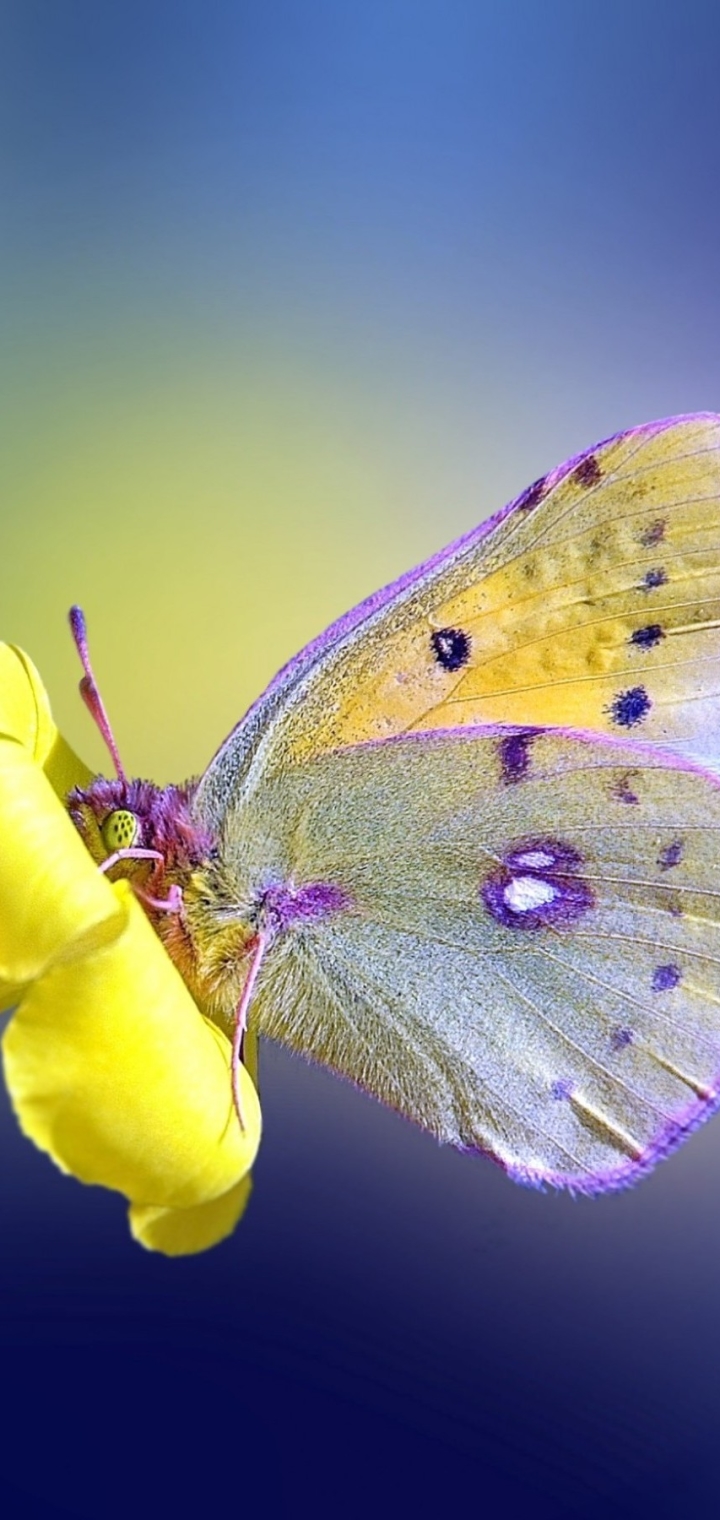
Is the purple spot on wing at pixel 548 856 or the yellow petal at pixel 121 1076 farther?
the purple spot on wing at pixel 548 856

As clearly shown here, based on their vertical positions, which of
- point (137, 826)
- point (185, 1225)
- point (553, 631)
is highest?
point (553, 631)

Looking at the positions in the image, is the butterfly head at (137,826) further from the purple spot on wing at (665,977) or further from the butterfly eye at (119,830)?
the purple spot on wing at (665,977)

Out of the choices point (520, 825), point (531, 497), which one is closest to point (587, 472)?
point (531, 497)

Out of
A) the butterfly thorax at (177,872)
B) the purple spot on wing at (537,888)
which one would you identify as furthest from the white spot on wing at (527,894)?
the butterfly thorax at (177,872)

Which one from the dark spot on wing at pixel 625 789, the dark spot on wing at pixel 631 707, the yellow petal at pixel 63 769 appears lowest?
the yellow petal at pixel 63 769

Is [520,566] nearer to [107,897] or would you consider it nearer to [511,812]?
[511,812]

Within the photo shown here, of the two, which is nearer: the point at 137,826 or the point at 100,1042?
the point at 100,1042

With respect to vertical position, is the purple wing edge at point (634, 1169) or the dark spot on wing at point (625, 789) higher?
the dark spot on wing at point (625, 789)

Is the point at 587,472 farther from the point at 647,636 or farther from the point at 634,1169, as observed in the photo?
the point at 634,1169

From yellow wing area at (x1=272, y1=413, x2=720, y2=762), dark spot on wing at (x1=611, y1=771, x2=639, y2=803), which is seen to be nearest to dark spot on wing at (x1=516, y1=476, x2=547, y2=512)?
yellow wing area at (x1=272, y1=413, x2=720, y2=762)
